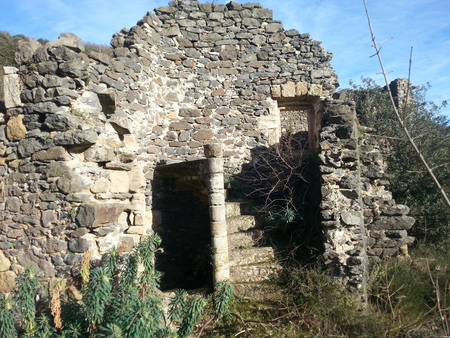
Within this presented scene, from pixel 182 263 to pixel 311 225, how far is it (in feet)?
8.94

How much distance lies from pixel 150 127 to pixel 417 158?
5.68 m

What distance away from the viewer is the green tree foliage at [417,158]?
6793 millimetres

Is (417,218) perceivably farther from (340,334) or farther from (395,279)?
(340,334)

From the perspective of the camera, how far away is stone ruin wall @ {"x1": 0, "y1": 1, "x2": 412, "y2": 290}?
4398 mm

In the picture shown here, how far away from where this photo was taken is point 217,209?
A: 17.9 feet

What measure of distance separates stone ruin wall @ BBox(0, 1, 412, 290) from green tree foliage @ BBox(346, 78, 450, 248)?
1119 millimetres

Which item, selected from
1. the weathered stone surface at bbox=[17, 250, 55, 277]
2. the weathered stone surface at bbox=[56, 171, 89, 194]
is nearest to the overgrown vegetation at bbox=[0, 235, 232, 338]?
the weathered stone surface at bbox=[17, 250, 55, 277]

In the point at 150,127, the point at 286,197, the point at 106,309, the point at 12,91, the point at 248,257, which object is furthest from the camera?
the point at 150,127

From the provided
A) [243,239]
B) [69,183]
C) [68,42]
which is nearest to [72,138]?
[69,183]

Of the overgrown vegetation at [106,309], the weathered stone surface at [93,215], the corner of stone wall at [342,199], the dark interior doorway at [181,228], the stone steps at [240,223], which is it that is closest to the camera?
the overgrown vegetation at [106,309]

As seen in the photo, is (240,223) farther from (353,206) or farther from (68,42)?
(68,42)

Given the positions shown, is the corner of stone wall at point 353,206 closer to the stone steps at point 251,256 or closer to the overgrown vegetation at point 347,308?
the overgrown vegetation at point 347,308

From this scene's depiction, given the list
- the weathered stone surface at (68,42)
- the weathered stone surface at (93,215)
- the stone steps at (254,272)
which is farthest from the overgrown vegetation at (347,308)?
the weathered stone surface at (68,42)

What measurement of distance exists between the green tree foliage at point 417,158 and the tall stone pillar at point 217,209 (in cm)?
285
